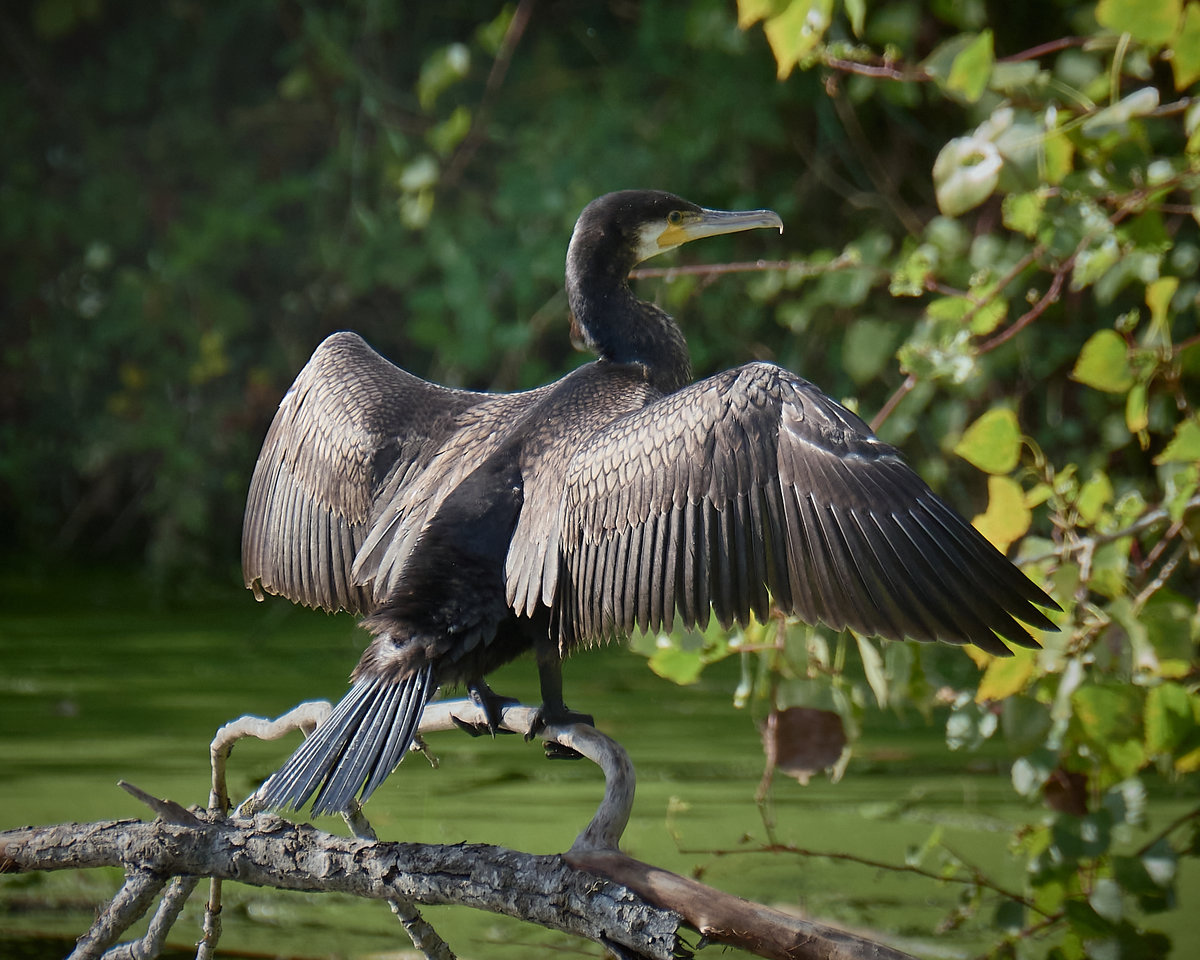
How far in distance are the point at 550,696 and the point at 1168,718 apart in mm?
773

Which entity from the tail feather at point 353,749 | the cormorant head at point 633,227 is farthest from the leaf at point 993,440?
the tail feather at point 353,749

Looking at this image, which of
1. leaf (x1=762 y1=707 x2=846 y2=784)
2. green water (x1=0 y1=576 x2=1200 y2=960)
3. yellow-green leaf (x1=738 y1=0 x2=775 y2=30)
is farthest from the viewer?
green water (x1=0 y1=576 x2=1200 y2=960)

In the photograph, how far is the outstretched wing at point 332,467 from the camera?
1898 millimetres

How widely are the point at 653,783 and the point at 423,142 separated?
8.64 feet

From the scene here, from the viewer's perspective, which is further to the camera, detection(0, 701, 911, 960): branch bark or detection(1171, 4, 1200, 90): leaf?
detection(1171, 4, 1200, 90): leaf

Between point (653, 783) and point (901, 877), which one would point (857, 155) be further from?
point (901, 877)

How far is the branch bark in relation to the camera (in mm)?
1128

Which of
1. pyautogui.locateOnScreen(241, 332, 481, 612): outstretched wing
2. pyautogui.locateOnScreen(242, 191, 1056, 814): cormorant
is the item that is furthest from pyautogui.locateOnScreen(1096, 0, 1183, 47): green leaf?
pyautogui.locateOnScreen(241, 332, 481, 612): outstretched wing

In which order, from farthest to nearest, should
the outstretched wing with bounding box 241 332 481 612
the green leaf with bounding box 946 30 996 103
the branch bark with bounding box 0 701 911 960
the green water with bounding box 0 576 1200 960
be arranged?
the green water with bounding box 0 576 1200 960, the outstretched wing with bounding box 241 332 481 612, the green leaf with bounding box 946 30 996 103, the branch bark with bounding box 0 701 911 960

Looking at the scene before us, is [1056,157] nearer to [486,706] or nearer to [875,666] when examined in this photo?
[875,666]

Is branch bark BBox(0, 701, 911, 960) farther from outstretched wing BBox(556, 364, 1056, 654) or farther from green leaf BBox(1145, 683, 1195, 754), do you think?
green leaf BBox(1145, 683, 1195, 754)

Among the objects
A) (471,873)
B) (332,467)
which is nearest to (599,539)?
(471,873)

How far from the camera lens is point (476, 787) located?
292cm

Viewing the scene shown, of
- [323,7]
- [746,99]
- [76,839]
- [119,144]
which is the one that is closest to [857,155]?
[746,99]
